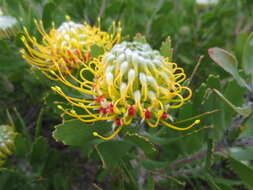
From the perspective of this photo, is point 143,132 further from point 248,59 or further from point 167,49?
point 248,59

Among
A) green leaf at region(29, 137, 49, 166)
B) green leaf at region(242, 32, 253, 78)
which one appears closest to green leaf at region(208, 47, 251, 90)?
green leaf at region(242, 32, 253, 78)

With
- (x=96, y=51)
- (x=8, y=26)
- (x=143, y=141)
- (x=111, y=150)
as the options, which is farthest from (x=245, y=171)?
(x=8, y=26)

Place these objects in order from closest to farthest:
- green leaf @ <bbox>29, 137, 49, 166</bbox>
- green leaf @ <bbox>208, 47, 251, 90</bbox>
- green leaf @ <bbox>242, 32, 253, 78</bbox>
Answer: green leaf @ <bbox>208, 47, 251, 90</bbox>
green leaf @ <bbox>242, 32, 253, 78</bbox>
green leaf @ <bbox>29, 137, 49, 166</bbox>

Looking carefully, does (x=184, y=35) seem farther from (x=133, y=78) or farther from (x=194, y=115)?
(x=133, y=78)

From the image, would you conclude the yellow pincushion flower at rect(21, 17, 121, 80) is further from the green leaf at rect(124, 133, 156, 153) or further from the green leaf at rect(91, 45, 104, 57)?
the green leaf at rect(124, 133, 156, 153)

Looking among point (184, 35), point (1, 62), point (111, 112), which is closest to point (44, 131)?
point (1, 62)

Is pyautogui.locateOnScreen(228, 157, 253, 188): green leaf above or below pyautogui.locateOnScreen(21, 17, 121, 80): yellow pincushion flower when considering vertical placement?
below
